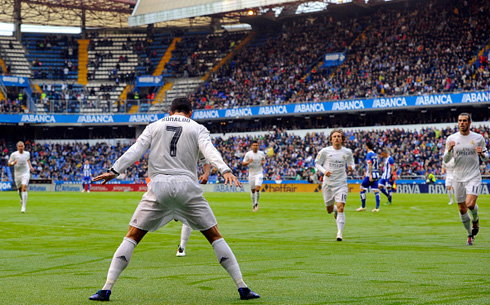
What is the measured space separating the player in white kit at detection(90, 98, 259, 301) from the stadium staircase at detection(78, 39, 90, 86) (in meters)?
63.8

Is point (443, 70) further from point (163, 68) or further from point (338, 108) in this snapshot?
point (163, 68)

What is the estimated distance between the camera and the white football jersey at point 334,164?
13.8 meters

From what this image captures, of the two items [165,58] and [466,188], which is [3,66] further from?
A: [466,188]

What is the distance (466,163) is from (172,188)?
7.50 m

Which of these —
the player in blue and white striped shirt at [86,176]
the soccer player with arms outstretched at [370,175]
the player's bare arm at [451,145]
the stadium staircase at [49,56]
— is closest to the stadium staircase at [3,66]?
the stadium staircase at [49,56]

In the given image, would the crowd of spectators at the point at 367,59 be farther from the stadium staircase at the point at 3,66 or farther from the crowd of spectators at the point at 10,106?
the stadium staircase at the point at 3,66

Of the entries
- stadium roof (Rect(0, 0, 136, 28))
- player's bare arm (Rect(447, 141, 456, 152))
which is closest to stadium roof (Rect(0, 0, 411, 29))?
stadium roof (Rect(0, 0, 136, 28))

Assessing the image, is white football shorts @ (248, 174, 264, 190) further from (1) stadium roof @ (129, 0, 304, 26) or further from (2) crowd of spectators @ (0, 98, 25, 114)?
(2) crowd of spectators @ (0, 98, 25, 114)

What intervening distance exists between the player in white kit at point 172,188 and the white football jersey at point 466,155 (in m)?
6.78

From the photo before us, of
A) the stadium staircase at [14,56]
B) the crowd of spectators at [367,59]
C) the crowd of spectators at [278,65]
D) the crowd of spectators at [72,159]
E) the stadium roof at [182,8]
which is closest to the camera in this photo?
the crowd of spectators at [367,59]

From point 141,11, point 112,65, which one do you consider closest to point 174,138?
point 141,11

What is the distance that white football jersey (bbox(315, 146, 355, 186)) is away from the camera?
1384 cm

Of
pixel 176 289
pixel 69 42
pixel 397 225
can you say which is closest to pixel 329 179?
pixel 397 225

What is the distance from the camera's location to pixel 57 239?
44.7 ft
